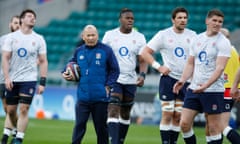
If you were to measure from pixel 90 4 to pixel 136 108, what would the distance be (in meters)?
11.4

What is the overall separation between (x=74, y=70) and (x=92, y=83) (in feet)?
1.17

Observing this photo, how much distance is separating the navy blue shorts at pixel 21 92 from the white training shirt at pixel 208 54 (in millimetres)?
3811

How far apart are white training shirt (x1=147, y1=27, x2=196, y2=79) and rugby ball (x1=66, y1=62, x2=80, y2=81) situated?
2.06 meters

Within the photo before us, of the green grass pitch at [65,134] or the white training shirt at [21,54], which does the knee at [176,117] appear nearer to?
the white training shirt at [21,54]

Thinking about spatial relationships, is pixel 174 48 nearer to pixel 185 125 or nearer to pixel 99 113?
pixel 185 125

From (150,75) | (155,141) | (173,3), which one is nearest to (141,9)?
(173,3)

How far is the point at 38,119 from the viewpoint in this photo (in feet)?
90.0

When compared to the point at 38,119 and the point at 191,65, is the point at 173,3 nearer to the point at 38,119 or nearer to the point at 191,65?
the point at 38,119

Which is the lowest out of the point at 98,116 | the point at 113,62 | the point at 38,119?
the point at 38,119

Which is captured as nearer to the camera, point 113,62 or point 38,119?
point 113,62

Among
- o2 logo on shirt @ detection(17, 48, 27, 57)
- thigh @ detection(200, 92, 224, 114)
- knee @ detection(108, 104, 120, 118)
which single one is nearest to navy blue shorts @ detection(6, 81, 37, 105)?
o2 logo on shirt @ detection(17, 48, 27, 57)

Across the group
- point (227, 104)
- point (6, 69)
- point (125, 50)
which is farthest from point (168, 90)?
point (6, 69)

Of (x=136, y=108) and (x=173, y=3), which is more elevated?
(x=173, y=3)

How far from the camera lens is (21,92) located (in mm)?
15484
